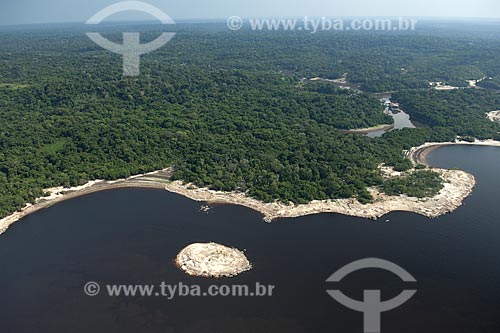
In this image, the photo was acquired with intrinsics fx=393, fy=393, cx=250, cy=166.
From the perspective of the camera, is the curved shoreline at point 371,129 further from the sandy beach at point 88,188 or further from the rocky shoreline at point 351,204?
the sandy beach at point 88,188

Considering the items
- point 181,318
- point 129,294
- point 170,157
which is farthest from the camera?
point 170,157

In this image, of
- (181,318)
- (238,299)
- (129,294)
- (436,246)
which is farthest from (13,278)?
(436,246)

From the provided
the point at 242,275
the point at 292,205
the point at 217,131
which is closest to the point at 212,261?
the point at 242,275

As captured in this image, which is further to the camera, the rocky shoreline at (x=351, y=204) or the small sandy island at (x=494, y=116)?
the small sandy island at (x=494, y=116)

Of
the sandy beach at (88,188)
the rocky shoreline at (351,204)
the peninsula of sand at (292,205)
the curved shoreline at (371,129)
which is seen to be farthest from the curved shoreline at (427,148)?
the sandy beach at (88,188)

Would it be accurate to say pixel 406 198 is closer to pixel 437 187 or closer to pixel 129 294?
pixel 437 187

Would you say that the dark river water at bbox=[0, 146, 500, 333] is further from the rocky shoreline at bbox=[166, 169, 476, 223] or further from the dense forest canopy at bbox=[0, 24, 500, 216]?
the dense forest canopy at bbox=[0, 24, 500, 216]
